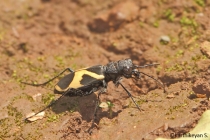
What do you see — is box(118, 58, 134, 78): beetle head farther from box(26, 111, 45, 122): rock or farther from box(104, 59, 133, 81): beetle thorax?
box(26, 111, 45, 122): rock

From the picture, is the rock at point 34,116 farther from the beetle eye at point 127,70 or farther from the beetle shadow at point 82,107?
the beetle eye at point 127,70

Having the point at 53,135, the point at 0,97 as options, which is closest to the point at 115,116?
the point at 53,135

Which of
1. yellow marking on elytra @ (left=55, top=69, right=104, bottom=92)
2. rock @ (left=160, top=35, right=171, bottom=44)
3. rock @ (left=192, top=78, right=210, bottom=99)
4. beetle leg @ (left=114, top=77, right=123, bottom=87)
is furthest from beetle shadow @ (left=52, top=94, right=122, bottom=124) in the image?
rock @ (left=160, top=35, right=171, bottom=44)

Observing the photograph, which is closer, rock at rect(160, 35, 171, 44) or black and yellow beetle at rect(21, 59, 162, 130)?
black and yellow beetle at rect(21, 59, 162, 130)

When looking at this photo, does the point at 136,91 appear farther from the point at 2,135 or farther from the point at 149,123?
the point at 2,135

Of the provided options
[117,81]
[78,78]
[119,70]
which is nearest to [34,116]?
[78,78]

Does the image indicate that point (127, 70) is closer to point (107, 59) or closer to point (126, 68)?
point (126, 68)
